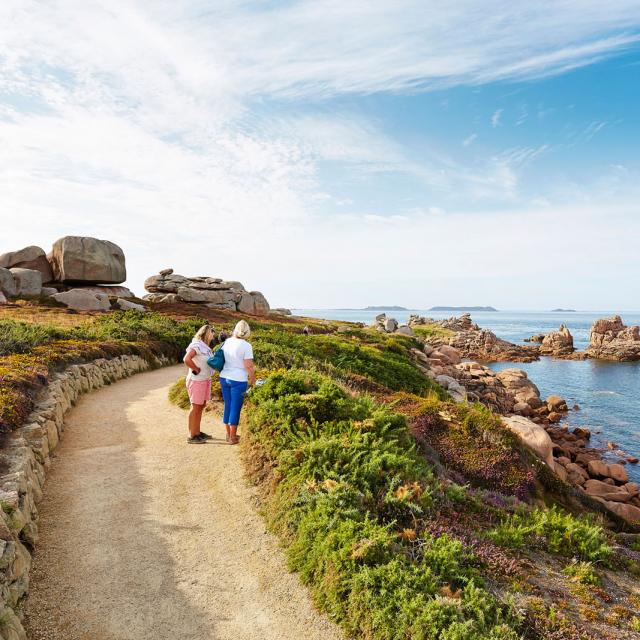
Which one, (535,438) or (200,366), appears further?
(535,438)

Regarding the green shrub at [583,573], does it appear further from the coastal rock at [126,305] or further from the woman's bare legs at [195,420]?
the coastal rock at [126,305]

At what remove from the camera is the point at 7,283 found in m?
38.5

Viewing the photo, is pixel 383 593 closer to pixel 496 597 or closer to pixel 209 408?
pixel 496 597

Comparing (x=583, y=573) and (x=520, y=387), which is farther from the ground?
(x=583, y=573)

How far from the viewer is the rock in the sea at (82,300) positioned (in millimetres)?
37312

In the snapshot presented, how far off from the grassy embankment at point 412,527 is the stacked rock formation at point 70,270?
111 feet

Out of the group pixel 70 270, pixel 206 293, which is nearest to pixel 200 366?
pixel 70 270

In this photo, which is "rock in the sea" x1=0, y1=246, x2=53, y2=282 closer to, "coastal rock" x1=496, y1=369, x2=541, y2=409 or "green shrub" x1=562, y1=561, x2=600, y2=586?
"coastal rock" x1=496, y1=369, x2=541, y2=409

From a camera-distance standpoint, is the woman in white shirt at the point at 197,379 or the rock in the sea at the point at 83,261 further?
the rock in the sea at the point at 83,261

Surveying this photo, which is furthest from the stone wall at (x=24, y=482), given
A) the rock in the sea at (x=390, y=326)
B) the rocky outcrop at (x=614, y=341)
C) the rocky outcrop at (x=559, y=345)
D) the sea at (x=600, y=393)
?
the rocky outcrop at (x=559, y=345)

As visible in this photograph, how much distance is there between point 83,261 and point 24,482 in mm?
39850

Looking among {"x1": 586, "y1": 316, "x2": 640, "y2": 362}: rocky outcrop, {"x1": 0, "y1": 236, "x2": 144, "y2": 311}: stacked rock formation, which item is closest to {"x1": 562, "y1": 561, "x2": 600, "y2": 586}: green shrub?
{"x1": 0, "y1": 236, "x2": 144, "y2": 311}: stacked rock formation

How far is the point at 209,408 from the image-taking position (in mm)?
13312

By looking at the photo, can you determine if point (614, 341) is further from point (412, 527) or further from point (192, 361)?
point (412, 527)
